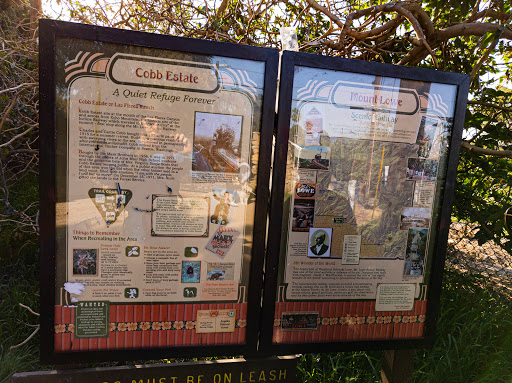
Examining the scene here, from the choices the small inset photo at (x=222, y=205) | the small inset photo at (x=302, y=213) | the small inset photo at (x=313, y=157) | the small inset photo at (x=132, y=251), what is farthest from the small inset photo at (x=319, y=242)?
the small inset photo at (x=132, y=251)

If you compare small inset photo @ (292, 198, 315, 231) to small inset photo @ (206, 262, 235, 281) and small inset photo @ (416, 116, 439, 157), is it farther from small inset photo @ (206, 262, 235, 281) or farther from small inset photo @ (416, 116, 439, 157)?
small inset photo @ (416, 116, 439, 157)

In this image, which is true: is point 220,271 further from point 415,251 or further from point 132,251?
point 415,251

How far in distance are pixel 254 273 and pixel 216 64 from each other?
1039mm

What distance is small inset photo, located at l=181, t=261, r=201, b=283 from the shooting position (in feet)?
5.84

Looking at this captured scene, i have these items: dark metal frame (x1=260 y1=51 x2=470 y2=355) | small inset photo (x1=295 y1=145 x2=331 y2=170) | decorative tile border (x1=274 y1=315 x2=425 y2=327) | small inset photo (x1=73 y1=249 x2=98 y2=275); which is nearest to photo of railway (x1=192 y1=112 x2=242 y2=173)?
dark metal frame (x1=260 y1=51 x2=470 y2=355)

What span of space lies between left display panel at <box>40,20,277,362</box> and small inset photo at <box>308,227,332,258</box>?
0.91 ft

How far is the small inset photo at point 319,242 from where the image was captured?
6.31ft

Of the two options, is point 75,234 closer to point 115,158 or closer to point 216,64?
point 115,158

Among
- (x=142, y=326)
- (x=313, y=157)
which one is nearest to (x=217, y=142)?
(x=313, y=157)

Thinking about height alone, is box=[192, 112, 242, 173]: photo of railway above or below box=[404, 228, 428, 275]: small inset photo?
above

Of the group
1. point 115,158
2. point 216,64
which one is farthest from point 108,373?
point 216,64

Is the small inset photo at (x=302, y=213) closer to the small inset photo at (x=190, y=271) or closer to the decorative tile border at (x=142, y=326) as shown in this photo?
the small inset photo at (x=190, y=271)

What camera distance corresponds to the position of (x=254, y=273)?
1.86 metres

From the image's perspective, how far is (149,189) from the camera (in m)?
1.69
